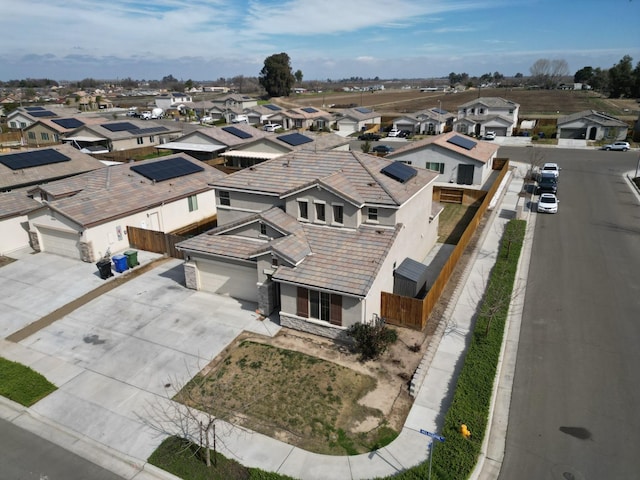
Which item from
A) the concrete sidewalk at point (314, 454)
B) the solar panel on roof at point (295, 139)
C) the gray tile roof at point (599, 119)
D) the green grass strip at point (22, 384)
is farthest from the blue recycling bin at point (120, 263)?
the gray tile roof at point (599, 119)

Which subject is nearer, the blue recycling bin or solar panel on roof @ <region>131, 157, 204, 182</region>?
the blue recycling bin

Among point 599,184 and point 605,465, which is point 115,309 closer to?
point 605,465

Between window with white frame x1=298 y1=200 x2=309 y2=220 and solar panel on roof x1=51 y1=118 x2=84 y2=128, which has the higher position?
solar panel on roof x1=51 y1=118 x2=84 y2=128

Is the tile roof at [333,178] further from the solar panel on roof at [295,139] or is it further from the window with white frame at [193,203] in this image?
the solar panel on roof at [295,139]

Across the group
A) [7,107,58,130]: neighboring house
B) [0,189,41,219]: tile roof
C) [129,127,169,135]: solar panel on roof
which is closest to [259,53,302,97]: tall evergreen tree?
[7,107,58,130]: neighboring house

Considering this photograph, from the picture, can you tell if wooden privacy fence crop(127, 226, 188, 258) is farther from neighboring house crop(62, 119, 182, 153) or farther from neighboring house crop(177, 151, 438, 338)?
neighboring house crop(62, 119, 182, 153)

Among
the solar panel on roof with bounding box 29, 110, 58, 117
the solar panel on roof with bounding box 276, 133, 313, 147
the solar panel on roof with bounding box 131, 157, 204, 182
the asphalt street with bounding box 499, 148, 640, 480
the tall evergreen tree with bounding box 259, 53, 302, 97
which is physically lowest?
the asphalt street with bounding box 499, 148, 640, 480
